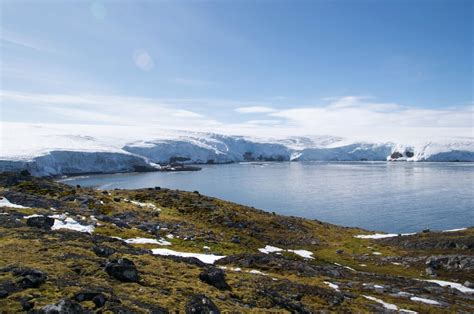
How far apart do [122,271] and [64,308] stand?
451 centimetres

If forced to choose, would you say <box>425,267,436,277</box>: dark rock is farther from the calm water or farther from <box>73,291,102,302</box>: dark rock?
the calm water

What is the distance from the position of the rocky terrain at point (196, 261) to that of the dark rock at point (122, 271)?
1.6 inches

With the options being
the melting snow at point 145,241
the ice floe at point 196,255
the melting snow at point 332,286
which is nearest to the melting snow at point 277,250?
the melting snow at point 145,241

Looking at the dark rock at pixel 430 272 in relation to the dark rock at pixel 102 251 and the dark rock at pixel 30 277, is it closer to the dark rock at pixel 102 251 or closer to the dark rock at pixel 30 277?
the dark rock at pixel 102 251

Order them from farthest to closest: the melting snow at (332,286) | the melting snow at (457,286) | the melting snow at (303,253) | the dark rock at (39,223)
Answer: the melting snow at (303,253) < the melting snow at (457,286) < the dark rock at (39,223) < the melting snow at (332,286)

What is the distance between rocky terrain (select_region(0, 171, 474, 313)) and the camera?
48.8 feet

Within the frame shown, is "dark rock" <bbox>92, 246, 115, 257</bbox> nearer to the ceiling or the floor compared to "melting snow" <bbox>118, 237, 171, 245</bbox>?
nearer to the ceiling

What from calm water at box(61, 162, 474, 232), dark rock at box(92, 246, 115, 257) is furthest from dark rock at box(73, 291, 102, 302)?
calm water at box(61, 162, 474, 232)

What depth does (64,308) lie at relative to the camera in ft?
40.0

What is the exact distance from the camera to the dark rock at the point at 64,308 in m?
12.0

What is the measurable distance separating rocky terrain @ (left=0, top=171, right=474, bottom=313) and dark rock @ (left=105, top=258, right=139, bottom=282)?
0.04 metres

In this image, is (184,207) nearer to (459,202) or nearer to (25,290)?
(25,290)

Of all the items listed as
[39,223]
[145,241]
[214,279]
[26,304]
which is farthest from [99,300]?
[145,241]

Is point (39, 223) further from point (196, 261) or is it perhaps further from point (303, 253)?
point (303, 253)
